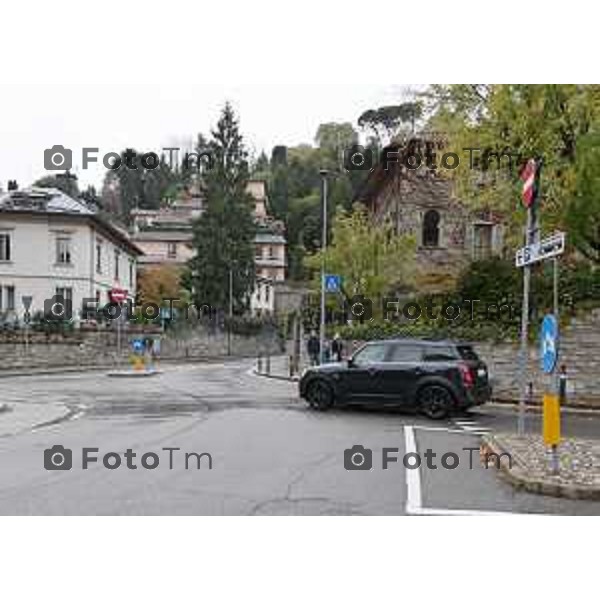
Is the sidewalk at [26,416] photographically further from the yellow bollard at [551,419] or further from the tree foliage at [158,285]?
the tree foliage at [158,285]

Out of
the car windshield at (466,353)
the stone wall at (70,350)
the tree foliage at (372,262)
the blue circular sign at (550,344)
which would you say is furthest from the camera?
the stone wall at (70,350)

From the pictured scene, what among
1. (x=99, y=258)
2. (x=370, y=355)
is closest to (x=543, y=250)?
(x=370, y=355)

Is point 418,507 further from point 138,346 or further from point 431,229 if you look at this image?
point 138,346

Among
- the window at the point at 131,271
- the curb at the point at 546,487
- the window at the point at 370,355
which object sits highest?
the window at the point at 131,271

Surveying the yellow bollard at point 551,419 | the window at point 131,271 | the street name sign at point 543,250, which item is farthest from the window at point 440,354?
the window at point 131,271

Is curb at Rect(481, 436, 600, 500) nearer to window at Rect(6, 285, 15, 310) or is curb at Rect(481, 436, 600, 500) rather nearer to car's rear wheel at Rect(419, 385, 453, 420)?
car's rear wheel at Rect(419, 385, 453, 420)

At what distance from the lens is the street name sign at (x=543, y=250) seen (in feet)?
36.0

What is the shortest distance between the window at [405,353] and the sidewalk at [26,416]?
23.4ft

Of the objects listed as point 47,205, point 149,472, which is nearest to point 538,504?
point 149,472

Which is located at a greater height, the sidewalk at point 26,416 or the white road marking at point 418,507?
the white road marking at point 418,507

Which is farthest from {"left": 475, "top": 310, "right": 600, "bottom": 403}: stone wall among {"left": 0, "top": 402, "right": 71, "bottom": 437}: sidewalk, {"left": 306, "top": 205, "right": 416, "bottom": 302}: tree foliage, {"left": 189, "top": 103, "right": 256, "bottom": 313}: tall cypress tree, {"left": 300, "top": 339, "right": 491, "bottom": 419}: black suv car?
{"left": 189, "top": 103, "right": 256, "bottom": 313}: tall cypress tree

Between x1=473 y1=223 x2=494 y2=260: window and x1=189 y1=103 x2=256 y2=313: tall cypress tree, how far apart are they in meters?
29.6

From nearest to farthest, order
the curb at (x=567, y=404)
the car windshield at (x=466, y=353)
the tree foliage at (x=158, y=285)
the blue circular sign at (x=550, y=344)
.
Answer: the blue circular sign at (x=550, y=344)
the car windshield at (x=466, y=353)
the curb at (x=567, y=404)
the tree foliage at (x=158, y=285)

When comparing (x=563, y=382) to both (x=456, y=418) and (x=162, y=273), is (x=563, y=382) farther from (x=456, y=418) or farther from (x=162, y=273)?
(x=162, y=273)
